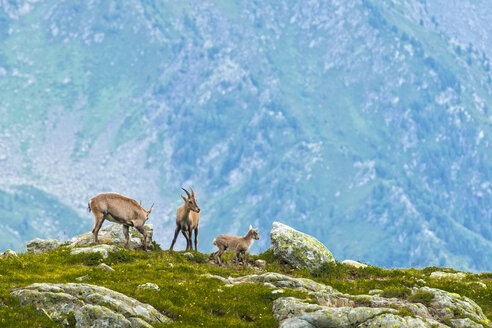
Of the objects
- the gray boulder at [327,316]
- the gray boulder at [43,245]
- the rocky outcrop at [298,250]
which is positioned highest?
the rocky outcrop at [298,250]

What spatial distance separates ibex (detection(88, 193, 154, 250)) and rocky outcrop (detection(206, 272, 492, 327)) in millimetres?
7360

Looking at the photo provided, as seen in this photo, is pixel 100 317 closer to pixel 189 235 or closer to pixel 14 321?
pixel 14 321

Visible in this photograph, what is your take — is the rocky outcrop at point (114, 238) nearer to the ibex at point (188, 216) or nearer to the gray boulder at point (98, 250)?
the ibex at point (188, 216)

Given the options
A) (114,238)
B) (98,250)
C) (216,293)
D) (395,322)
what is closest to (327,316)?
(395,322)

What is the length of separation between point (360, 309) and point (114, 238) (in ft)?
53.3

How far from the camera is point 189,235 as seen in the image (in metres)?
36.4

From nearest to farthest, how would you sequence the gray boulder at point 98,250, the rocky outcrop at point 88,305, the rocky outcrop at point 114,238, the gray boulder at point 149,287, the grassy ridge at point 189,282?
the rocky outcrop at point 88,305 → the grassy ridge at point 189,282 → the gray boulder at point 149,287 → the gray boulder at point 98,250 → the rocky outcrop at point 114,238

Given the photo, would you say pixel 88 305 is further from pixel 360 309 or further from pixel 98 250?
pixel 98 250

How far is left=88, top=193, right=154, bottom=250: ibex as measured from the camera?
32.0m

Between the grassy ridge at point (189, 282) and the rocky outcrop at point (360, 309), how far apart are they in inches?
24.9

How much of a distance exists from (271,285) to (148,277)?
475cm

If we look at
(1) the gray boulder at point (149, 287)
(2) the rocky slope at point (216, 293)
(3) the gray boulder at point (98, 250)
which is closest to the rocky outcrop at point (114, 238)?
(2) the rocky slope at point (216, 293)

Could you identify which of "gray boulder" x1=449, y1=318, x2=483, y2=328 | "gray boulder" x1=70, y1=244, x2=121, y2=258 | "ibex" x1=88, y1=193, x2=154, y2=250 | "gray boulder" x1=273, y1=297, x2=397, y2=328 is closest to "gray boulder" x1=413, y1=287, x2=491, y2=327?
"gray boulder" x1=449, y1=318, x2=483, y2=328

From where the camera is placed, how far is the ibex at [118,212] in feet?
105
